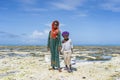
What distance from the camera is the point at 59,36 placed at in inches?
780

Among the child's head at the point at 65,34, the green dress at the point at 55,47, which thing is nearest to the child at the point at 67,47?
the child's head at the point at 65,34

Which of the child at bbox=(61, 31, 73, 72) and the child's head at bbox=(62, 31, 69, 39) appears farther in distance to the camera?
the child at bbox=(61, 31, 73, 72)

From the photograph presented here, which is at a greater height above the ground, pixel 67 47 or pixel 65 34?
Result: pixel 65 34

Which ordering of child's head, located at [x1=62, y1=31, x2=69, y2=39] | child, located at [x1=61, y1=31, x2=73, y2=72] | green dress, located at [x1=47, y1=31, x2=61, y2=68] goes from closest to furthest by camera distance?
child's head, located at [x1=62, y1=31, x2=69, y2=39], child, located at [x1=61, y1=31, x2=73, y2=72], green dress, located at [x1=47, y1=31, x2=61, y2=68]

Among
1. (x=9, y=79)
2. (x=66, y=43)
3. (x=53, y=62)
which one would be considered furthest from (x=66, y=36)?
(x=9, y=79)

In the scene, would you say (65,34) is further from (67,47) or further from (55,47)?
(55,47)

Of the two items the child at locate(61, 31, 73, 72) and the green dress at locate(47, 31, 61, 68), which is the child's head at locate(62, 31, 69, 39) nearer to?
the child at locate(61, 31, 73, 72)

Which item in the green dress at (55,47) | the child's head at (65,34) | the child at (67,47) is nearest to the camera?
the child's head at (65,34)

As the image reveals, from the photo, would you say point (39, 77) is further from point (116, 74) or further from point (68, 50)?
point (116, 74)

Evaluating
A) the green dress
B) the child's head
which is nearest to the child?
the child's head

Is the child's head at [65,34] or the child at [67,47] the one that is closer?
the child's head at [65,34]

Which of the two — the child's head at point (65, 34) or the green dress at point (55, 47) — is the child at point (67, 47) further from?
the green dress at point (55, 47)

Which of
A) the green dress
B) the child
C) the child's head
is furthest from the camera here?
the green dress

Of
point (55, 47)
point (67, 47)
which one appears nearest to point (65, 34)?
point (67, 47)
